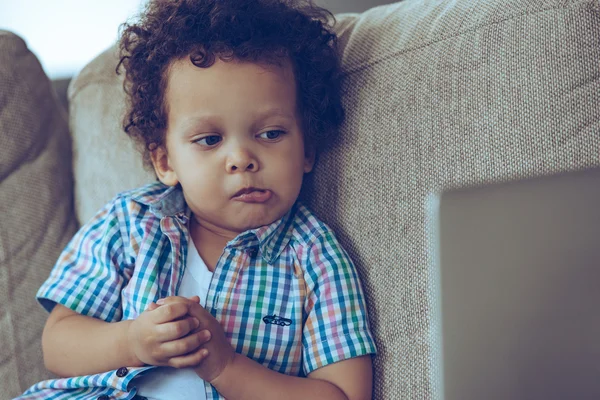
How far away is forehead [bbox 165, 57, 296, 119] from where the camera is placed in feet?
3.00

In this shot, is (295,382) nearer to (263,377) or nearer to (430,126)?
(263,377)

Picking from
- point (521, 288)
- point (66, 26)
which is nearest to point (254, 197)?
point (521, 288)

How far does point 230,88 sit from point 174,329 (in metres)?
0.35

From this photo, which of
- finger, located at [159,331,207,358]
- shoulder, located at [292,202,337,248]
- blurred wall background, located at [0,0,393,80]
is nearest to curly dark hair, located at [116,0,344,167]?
shoulder, located at [292,202,337,248]

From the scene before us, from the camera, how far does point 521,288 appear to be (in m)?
0.35

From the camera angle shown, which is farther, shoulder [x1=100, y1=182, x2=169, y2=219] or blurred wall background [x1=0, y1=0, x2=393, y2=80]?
blurred wall background [x1=0, y1=0, x2=393, y2=80]

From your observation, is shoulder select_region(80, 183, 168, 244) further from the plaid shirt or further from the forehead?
the forehead

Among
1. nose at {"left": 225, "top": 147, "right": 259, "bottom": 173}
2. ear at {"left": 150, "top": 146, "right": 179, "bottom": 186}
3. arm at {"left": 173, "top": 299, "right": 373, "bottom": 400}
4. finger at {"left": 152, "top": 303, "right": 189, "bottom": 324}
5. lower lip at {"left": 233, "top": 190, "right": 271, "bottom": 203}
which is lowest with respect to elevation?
arm at {"left": 173, "top": 299, "right": 373, "bottom": 400}

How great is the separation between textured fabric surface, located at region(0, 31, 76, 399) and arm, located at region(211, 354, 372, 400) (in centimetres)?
47

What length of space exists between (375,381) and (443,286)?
1.90 feet

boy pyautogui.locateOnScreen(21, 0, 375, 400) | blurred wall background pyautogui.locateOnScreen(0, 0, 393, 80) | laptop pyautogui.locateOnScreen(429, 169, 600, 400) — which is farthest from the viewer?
blurred wall background pyautogui.locateOnScreen(0, 0, 393, 80)

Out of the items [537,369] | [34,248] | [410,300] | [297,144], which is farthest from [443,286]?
[34,248]

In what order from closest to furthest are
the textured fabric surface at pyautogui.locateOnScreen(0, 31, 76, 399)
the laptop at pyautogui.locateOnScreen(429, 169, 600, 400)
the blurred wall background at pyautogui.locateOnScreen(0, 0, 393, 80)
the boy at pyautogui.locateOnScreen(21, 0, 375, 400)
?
the laptop at pyautogui.locateOnScreen(429, 169, 600, 400)
the boy at pyautogui.locateOnScreen(21, 0, 375, 400)
the textured fabric surface at pyautogui.locateOnScreen(0, 31, 76, 399)
the blurred wall background at pyautogui.locateOnScreen(0, 0, 393, 80)

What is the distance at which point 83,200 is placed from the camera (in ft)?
4.16
